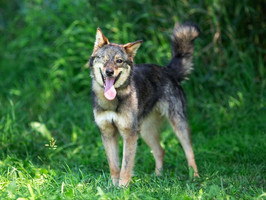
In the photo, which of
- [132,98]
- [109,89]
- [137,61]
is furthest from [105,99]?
[137,61]

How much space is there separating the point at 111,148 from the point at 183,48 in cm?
177

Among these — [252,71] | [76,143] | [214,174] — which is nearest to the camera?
[214,174]

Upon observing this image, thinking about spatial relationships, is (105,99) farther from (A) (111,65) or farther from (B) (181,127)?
(B) (181,127)

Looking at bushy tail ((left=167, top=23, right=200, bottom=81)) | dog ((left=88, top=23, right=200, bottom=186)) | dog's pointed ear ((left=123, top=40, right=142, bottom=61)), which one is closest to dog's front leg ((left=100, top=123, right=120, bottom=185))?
dog ((left=88, top=23, right=200, bottom=186))

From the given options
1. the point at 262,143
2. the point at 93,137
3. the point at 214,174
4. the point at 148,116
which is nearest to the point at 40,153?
the point at 93,137

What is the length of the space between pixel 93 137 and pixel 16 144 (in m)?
1.17

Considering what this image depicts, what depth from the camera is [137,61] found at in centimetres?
789

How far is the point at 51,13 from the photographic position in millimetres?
8742

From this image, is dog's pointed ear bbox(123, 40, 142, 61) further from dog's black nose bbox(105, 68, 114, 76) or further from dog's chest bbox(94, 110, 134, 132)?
dog's chest bbox(94, 110, 134, 132)

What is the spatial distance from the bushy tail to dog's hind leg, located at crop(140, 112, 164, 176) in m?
0.63

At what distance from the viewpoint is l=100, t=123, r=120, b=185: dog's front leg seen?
504 centimetres

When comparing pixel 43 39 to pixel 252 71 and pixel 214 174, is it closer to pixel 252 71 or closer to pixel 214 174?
pixel 252 71

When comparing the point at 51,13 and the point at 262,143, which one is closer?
the point at 262,143

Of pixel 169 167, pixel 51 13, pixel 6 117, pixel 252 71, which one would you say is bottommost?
pixel 169 167
